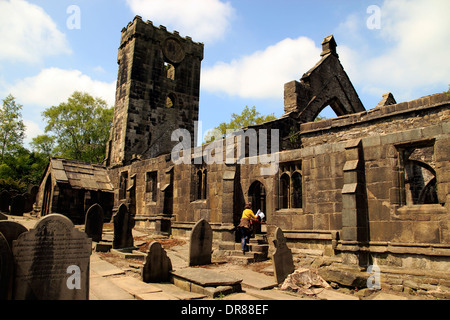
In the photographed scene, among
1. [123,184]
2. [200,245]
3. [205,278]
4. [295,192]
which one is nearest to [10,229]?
[205,278]

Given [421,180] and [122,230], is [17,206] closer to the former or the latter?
[122,230]

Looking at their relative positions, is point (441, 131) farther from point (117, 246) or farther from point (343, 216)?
point (117, 246)

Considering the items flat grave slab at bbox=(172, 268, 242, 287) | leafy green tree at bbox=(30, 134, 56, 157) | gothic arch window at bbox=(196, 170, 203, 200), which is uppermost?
leafy green tree at bbox=(30, 134, 56, 157)

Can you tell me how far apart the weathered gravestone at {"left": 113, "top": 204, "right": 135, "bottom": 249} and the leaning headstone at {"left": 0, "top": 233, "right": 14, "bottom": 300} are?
646 centimetres

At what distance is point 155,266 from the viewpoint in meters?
7.95

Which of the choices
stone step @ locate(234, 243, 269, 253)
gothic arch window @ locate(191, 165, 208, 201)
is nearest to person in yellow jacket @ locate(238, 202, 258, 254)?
stone step @ locate(234, 243, 269, 253)

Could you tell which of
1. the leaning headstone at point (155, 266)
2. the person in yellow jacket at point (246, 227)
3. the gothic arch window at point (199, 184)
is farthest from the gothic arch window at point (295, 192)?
the leaning headstone at point (155, 266)

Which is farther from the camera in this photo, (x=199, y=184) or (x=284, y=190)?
(x=199, y=184)

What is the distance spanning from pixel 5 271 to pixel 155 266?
3.56m

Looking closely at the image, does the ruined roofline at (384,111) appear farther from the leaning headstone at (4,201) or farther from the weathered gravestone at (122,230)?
the leaning headstone at (4,201)

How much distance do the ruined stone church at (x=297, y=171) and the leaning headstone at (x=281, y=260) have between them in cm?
148

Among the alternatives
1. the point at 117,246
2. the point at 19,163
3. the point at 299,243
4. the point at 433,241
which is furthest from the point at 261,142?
the point at 19,163

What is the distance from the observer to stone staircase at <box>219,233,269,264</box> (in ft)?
35.2

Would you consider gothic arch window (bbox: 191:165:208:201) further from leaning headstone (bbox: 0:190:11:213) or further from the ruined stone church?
leaning headstone (bbox: 0:190:11:213)
